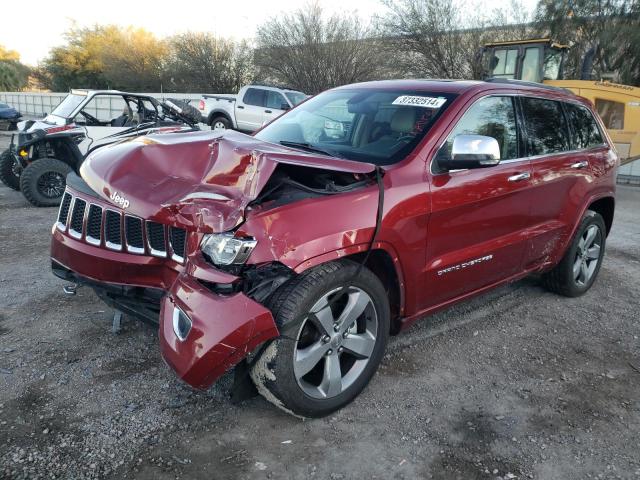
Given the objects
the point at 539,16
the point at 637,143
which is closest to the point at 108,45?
the point at 539,16

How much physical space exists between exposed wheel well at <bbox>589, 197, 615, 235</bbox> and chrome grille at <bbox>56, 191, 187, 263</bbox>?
3.75 meters

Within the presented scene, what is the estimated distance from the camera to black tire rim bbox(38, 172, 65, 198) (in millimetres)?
7648

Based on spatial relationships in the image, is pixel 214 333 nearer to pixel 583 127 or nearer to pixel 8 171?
pixel 583 127

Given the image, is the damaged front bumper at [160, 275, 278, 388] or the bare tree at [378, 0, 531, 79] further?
the bare tree at [378, 0, 531, 79]

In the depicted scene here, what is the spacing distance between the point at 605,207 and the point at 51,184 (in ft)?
24.1

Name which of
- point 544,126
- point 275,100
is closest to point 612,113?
point 544,126

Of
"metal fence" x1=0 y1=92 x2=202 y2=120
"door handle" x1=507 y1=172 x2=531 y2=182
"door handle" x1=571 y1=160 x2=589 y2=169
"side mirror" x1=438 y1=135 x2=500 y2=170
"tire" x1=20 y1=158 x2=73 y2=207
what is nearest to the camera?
"side mirror" x1=438 y1=135 x2=500 y2=170

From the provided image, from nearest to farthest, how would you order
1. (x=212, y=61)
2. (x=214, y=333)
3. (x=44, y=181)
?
1. (x=214, y=333)
2. (x=44, y=181)
3. (x=212, y=61)

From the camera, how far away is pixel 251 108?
1585 cm

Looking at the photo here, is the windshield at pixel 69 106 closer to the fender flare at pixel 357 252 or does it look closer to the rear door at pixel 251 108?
the fender flare at pixel 357 252

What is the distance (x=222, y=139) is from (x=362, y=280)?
1038mm

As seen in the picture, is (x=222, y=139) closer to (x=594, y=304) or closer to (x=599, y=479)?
(x=599, y=479)

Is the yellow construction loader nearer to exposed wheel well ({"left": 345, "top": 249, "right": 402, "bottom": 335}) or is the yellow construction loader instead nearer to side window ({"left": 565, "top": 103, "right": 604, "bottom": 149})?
side window ({"left": 565, "top": 103, "right": 604, "bottom": 149})

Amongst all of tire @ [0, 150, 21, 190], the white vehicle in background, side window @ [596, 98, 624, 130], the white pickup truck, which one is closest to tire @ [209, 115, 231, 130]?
the white pickup truck
